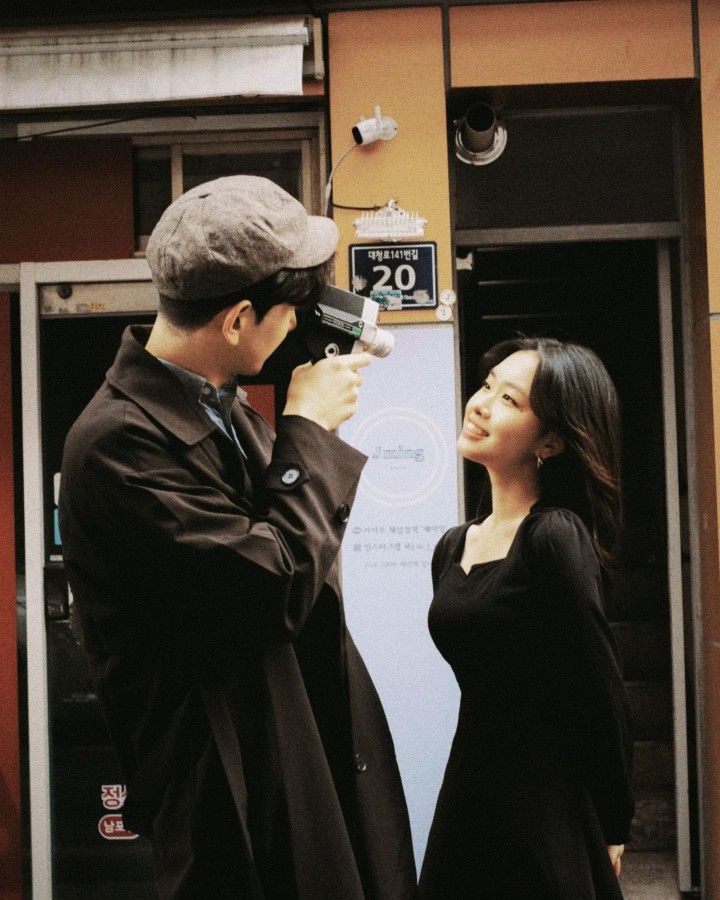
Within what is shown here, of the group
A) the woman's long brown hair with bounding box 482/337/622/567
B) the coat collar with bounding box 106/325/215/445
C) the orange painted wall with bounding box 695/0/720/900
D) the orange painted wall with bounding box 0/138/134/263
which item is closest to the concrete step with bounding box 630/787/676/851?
the orange painted wall with bounding box 695/0/720/900

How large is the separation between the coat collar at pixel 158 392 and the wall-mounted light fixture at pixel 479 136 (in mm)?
2939

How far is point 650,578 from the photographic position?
5602 mm

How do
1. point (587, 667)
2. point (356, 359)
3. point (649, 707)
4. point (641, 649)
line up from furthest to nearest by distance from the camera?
point (641, 649), point (649, 707), point (587, 667), point (356, 359)

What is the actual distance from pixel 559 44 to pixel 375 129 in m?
0.87

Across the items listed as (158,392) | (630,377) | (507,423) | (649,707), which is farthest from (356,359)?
(630,377)

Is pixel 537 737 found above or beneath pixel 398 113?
beneath

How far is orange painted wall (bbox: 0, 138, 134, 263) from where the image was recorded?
4184mm

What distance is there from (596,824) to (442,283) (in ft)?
7.99

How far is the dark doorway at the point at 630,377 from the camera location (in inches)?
190

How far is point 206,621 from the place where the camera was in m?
1.35

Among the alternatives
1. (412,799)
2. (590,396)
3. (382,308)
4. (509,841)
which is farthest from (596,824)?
(382,308)

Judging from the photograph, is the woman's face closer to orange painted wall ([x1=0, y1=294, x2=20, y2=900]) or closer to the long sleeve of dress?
the long sleeve of dress

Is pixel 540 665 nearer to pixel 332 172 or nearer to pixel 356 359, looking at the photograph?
pixel 356 359

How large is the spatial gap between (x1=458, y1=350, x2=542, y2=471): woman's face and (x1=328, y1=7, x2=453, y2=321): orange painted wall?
168 cm
